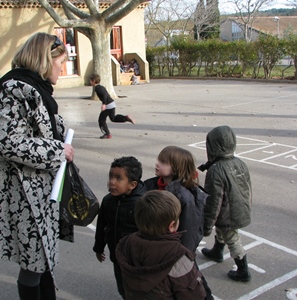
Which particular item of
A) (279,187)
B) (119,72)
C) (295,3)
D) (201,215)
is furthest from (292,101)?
(295,3)

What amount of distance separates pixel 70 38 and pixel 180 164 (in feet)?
69.6

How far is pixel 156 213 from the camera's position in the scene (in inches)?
89.3

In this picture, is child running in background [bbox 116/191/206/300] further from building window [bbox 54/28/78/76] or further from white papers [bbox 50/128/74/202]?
building window [bbox 54/28/78/76]

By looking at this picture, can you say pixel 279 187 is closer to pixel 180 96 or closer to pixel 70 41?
pixel 180 96

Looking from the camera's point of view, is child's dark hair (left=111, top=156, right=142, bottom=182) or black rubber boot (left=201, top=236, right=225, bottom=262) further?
black rubber boot (left=201, top=236, right=225, bottom=262)

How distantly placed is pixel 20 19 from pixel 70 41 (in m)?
2.83

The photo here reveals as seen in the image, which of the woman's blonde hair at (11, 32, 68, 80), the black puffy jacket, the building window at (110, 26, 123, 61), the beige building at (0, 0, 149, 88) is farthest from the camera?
the building window at (110, 26, 123, 61)

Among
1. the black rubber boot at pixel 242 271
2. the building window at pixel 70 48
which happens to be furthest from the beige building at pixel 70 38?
the black rubber boot at pixel 242 271

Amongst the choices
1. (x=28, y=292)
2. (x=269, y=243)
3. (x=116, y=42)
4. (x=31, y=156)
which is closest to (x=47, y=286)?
(x=28, y=292)

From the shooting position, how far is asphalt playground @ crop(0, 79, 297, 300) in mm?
3725

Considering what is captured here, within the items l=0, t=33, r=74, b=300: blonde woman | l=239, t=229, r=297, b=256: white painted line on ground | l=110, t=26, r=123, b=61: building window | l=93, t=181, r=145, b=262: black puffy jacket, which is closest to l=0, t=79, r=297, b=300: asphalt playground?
l=239, t=229, r=297, b=256: white painted line on ground

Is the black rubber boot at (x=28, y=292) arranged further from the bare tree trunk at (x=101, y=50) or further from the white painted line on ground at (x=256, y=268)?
the bare tree trunk at (x=101, y=50)

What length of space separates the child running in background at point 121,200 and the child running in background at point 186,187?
0.20m

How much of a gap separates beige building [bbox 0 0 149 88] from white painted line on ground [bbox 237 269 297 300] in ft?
63.7
